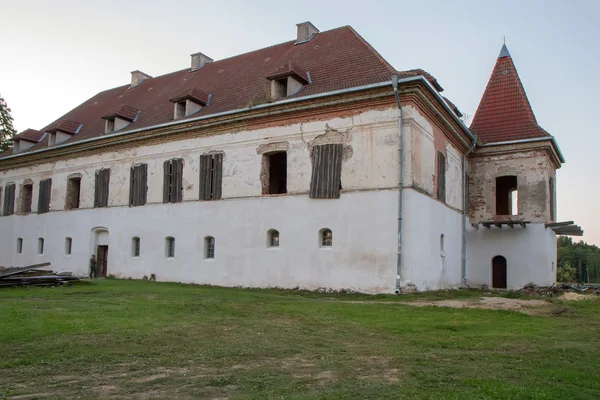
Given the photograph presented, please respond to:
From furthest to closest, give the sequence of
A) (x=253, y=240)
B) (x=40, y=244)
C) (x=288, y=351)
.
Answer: (x=40, y=244), (x=253, y=240), (x=288, y=351)

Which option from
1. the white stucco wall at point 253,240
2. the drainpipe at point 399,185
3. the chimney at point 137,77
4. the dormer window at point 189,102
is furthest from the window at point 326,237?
the chimney at point 137,77

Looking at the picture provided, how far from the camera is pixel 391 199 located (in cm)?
1769

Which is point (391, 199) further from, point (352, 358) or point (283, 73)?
point (352, 358)

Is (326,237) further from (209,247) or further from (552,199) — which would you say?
(552,199)

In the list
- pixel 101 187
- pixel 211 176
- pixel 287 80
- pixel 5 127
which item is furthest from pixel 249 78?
pixel 5 127

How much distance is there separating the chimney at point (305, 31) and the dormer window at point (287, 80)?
14.8 ft

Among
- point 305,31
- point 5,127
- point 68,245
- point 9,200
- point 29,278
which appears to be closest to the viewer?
point 29,278

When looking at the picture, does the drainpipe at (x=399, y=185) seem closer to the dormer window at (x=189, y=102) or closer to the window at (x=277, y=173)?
the window at (x=277, y=173)

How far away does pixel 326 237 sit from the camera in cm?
1906

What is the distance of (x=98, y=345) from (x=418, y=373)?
4.73 meters

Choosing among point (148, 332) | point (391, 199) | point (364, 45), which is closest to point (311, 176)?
point (391, 199)

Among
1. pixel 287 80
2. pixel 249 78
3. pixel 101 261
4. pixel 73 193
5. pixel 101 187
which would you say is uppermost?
pixel 249 78

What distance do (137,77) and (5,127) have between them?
1133cm

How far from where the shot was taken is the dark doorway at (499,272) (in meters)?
23.5
